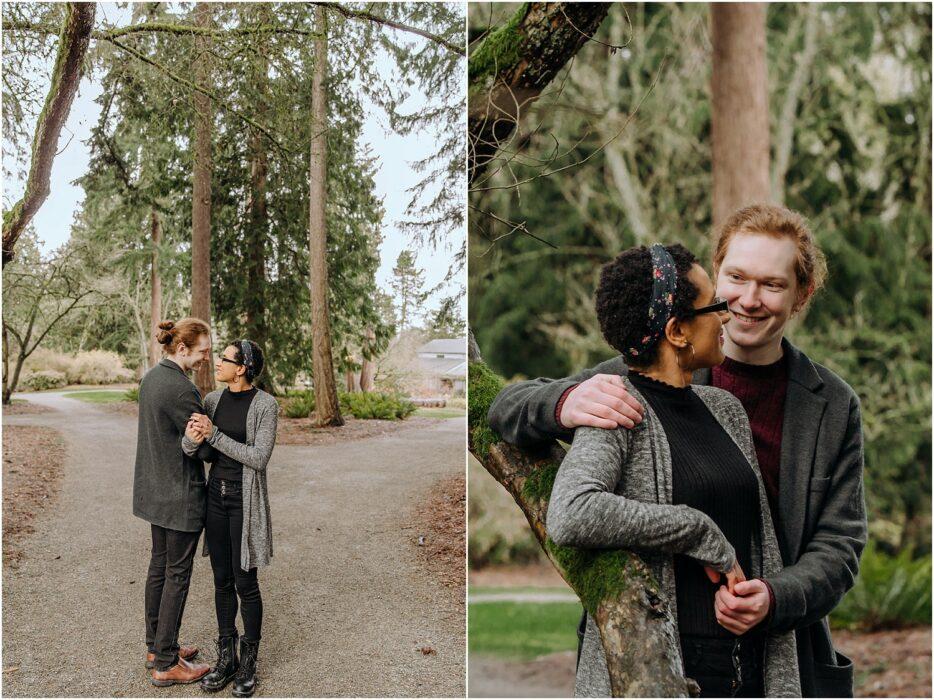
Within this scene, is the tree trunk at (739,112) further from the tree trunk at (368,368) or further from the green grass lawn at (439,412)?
the tree trunk at (368,368)

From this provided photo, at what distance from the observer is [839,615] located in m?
4.91

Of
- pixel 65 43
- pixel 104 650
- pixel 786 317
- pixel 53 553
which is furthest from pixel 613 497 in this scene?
pixel 65 43

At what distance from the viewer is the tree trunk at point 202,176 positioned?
256cm

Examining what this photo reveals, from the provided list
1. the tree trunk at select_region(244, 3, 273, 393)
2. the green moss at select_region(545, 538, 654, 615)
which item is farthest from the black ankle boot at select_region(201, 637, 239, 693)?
the green moss at select_region(545, 538, 654, 615)

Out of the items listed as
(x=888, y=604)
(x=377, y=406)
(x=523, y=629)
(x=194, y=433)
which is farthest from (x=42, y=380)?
(x=888, y=604)

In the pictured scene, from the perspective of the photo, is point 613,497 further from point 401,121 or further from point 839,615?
point 839,615

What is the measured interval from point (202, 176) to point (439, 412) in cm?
116

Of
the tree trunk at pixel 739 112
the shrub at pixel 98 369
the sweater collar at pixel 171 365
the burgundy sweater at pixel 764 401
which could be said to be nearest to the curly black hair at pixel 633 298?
the burgundy sweater at pixel 764 401

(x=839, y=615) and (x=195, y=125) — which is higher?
(x=195, y=125)

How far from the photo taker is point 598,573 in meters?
1.23

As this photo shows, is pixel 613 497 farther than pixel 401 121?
No

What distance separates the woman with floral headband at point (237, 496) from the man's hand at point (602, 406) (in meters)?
1.30

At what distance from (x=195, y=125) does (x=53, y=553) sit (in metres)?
1.55

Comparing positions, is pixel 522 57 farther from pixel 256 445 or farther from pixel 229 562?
pixel 229 562
